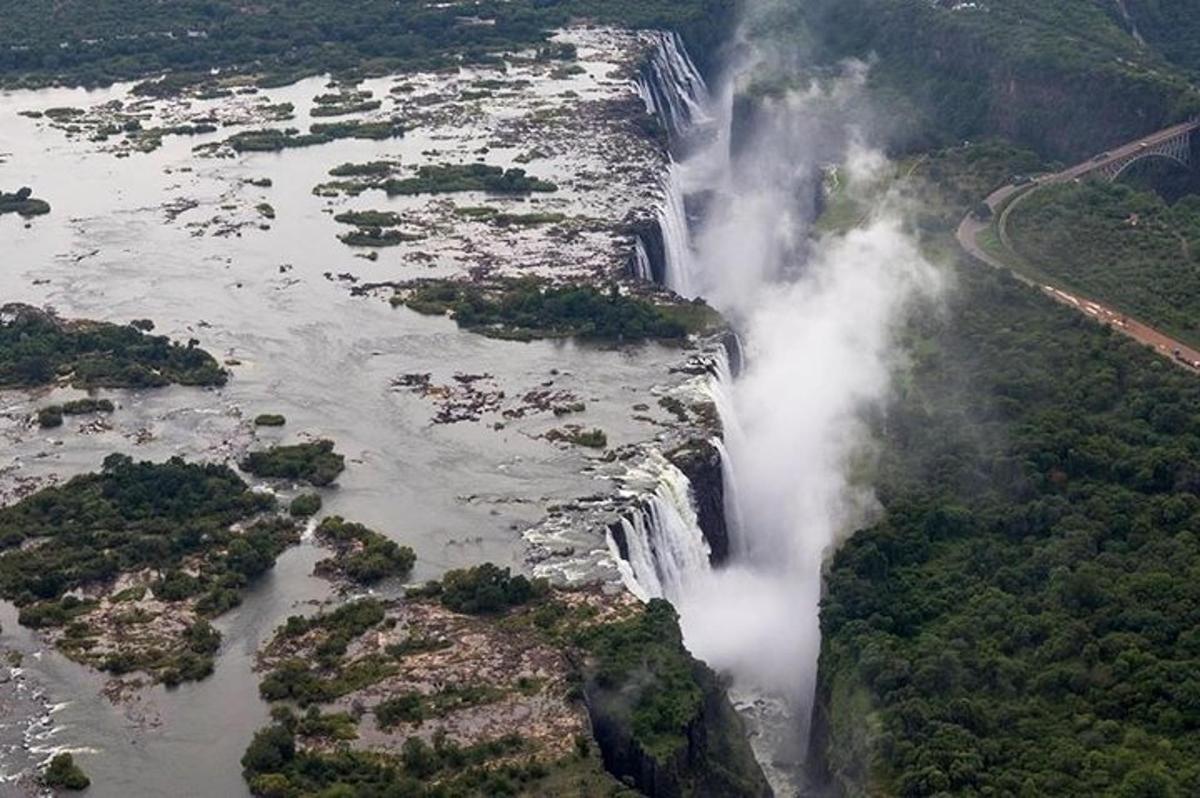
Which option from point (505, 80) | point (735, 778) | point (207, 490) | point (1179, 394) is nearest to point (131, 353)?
point (207, 490)

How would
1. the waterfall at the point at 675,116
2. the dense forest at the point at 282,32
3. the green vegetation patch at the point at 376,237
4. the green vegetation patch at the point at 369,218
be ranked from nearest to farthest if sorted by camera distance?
the green vegetation patch at the point at 376,237
the green vegetation patch at the point at 369,218
the waterfall at the point at 675,116
the dense forest at the point at 282,32

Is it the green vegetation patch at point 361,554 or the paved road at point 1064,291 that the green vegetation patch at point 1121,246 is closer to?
the paved road at point 1064,291

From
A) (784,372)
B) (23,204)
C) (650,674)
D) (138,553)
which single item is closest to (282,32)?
(23,204)

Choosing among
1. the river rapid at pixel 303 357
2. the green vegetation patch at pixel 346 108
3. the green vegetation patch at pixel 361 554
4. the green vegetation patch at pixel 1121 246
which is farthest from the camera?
the green vegetation patch at pixel 346 108

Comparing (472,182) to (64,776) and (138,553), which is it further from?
(64,776)

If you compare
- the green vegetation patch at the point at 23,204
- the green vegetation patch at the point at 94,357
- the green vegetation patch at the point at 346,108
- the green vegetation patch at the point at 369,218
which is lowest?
the green vegetation patch at the point at 346,108

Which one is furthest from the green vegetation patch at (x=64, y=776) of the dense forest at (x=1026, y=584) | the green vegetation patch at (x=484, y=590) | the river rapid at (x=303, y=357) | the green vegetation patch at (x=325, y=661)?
the dense forest at (x=1026, y=584)

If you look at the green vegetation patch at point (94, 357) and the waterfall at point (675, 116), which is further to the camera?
the waterfall at point (675, 116)
